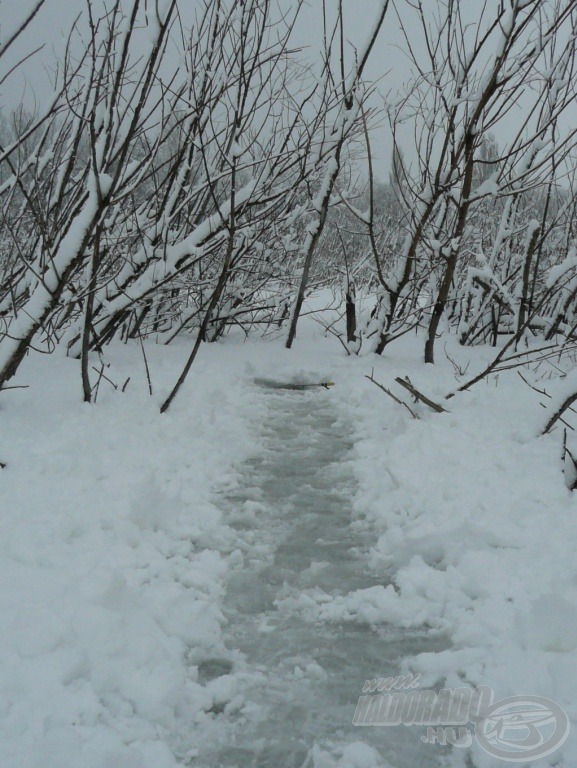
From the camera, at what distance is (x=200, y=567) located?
2.63 m

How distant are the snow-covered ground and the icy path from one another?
0.02m

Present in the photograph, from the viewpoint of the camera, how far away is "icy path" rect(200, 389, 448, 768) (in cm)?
179

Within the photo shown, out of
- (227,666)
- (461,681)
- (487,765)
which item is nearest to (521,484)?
(461,681)

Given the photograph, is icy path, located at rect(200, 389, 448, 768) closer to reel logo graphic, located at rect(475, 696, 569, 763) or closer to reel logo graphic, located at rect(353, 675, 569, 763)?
reel logo graphic, located at rect(353, 675, 569, 763)

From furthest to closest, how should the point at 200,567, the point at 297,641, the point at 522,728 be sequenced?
the point at 200,567, the point at 297,641, the point at 522,728

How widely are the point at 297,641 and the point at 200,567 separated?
2.02ft

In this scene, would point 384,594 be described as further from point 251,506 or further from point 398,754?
point 251,506

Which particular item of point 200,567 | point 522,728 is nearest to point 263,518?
point 200,567

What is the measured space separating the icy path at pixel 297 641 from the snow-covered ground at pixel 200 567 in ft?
0.08

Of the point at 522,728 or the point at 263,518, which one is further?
the point at 263,518

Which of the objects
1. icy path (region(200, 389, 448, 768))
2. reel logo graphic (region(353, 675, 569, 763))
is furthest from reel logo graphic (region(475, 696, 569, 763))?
icy path (region(200, 389, 448, 768))

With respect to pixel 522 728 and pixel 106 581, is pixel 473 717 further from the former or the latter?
pixel 106 581

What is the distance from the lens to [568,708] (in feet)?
5.93

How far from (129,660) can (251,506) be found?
4.56ft
